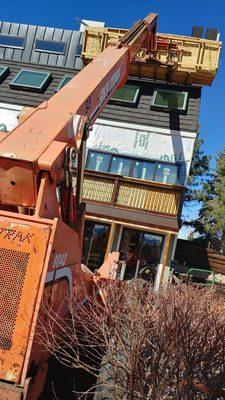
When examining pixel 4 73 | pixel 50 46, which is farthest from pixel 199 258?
pixel 50 46

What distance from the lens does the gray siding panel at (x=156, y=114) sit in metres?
17.0

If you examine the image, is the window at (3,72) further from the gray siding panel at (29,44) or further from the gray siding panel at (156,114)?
the gray siding panel at (156,114)

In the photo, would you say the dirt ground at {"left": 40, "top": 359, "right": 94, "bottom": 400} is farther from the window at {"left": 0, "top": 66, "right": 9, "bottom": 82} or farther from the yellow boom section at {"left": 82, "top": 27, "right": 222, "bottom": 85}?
the window at {"left": 0, "top": 66, "right": 9, "bottom": 82}

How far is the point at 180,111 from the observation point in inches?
680

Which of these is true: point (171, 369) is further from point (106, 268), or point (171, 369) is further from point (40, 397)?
point (106, 268)

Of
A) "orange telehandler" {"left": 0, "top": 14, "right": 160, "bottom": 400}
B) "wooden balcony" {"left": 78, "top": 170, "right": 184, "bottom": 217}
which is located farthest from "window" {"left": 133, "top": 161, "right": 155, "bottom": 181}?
"orange telehandler" {"left": 0, "top": 14, "right": 160, "bottom": 400}

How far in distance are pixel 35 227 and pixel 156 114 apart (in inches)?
550

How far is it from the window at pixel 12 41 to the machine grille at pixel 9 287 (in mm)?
19720

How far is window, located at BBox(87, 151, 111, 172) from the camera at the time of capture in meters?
16.6

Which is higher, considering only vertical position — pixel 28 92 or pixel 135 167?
pixel 28 92

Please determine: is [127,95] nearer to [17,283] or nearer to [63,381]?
[63,381]

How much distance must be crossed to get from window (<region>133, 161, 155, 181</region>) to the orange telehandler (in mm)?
10289

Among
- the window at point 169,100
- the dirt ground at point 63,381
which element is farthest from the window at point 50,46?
the dirt ground at point 63,381

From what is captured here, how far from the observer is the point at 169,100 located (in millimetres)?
17766
